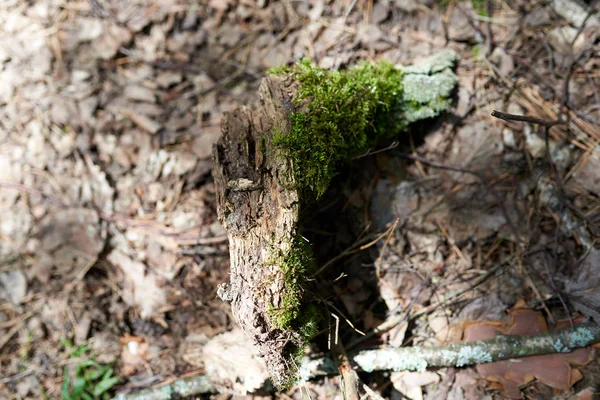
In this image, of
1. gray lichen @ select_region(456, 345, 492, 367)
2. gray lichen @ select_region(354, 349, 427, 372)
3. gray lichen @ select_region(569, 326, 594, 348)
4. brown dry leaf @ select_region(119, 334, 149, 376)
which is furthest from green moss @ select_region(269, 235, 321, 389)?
gray lichen @ select_region(569, 326, 594, 348)

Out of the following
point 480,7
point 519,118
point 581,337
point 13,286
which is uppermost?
point 480,7

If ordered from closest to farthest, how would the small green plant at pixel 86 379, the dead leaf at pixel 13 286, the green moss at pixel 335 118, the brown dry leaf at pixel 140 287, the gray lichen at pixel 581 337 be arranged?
the green moss at pixel 335 118 → the gray lichen at pixel 581 337 → the small green plant at pixel 86 379 → the brown dry leaf at pixel 140 287 → the dead leaf at pixel 13 286

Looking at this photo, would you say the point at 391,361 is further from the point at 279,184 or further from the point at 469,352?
the point at 279,184

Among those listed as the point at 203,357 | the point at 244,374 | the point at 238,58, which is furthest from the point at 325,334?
the point at 238,58

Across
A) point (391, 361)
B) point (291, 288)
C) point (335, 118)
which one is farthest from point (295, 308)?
point (335, 118)

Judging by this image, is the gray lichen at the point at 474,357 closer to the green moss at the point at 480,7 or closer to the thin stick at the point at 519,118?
the thin stick at the point at 519,118

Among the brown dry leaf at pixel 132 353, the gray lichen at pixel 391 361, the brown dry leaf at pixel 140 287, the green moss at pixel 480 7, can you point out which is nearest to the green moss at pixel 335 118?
the green moss at pixel 480 7

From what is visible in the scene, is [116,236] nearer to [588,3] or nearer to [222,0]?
[222,0]
